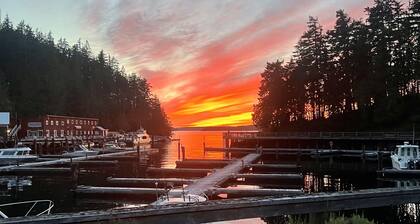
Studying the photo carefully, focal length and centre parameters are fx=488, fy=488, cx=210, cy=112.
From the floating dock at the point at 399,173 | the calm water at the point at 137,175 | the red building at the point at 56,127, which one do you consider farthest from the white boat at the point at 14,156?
the floating dock at the point at 399,173

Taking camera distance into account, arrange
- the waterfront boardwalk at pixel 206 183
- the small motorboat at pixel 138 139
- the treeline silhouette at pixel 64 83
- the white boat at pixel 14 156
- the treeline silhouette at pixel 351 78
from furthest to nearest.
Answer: the small motorboat at pixel 138 139
the treeline silhouette at pixel 64 83
the treeline silhouette at pixel 351 78
the white boat at pixel 14 156
the waterfront boardwalk at pixel 206 183

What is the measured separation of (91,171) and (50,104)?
52475mm

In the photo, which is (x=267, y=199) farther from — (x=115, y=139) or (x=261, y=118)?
(x=115, y=139)

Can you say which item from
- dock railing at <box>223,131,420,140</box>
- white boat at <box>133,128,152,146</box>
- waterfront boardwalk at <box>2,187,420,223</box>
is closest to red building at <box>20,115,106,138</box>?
white boat at <box>133,128,152,146</box>

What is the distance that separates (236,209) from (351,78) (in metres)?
71.2

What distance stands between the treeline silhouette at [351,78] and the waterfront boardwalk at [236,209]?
5769 centimetres

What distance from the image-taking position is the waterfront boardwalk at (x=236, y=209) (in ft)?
36.4

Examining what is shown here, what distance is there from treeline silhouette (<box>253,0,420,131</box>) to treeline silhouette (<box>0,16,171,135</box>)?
43191 millimetres

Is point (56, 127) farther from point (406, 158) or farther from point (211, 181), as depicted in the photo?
point (406, 158)

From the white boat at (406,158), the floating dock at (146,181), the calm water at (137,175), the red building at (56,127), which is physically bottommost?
the calm water at (137,175)

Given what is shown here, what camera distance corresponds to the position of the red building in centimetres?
8562

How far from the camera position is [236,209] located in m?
12.3

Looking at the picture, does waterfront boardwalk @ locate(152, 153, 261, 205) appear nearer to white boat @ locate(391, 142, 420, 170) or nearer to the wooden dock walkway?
the wooden dock walkway

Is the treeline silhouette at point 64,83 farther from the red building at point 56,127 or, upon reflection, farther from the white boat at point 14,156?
the white boat at point 14,156
